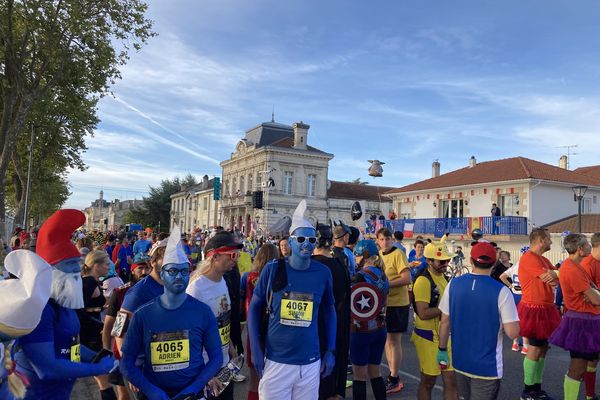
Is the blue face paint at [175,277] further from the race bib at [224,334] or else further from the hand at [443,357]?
the hand at [443,357]

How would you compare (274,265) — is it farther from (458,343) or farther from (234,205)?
(234,205)

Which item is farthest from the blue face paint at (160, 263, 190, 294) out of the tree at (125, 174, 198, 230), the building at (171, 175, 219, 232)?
the tree at (125, 174, 198, 230)

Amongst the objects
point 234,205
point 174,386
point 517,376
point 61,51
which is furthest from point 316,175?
point 174,386

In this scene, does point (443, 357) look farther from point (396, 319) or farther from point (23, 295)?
point (23, 295)

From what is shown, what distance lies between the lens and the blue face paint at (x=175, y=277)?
2930mm

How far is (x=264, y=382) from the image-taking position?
3473 mm

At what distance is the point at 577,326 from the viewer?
5270 mm

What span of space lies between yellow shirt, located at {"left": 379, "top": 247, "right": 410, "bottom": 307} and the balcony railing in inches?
653

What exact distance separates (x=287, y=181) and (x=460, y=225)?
27.4 meters

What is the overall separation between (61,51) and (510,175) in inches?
932

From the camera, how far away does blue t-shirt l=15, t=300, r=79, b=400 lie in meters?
2.61

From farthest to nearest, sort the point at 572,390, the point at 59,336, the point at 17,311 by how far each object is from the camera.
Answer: the point at 572,390
the point at 59,336
the point at 17,311

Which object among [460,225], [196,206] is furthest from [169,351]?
[196,206]

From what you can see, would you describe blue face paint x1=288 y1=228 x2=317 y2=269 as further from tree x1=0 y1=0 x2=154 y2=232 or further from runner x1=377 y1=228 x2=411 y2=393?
tree x1=0 y1=0 x2=154 y2=232
